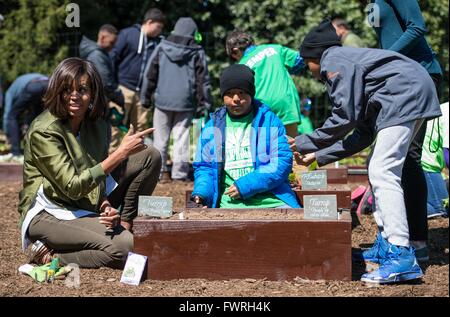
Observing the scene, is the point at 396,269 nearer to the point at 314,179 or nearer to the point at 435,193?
the point at 314,179

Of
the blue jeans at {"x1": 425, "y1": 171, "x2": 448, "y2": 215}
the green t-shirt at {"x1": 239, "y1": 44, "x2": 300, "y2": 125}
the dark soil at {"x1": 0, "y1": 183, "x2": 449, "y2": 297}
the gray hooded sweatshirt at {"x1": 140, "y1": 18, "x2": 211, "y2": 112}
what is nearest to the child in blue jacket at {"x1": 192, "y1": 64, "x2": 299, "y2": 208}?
the dark soil at {"x1": 0, "y1": 183, "x2": 449, "y2": 297}

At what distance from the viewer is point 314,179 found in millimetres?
5273

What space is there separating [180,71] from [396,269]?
478 cm

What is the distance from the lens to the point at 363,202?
20.6ft

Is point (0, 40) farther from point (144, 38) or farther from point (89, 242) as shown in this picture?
point (89, 242)

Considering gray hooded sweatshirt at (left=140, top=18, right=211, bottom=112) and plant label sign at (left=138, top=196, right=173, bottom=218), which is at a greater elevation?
plant label sign at (left=138, top=196, right=173, bottom=218)

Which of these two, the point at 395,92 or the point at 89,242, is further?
the point at 89,242

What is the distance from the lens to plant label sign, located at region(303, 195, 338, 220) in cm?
404

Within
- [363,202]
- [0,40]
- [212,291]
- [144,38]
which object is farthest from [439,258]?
[0,40]

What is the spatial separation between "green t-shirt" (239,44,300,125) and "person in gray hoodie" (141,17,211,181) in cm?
148

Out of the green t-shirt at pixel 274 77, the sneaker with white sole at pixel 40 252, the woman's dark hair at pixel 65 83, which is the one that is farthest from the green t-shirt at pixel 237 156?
the green t-shirt at pixel 274 77

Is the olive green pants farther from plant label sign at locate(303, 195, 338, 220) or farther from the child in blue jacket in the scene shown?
plant label sign at locate(303, 195, 338, 220)

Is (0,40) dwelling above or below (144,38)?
below
